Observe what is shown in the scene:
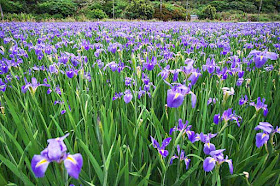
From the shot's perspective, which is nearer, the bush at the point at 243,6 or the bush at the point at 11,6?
the bush at the point at 11,6

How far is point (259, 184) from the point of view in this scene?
3.60 ft

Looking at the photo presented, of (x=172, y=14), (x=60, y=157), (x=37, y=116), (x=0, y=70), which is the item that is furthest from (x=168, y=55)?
(x=172, y=14)

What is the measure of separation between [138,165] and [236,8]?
157ft

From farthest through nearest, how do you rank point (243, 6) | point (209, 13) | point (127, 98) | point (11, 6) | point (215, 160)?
1. point (243, 6)
2. point (209, 13)
3. point (11, 6)
4. point (127, 98)
5. point (215, 160)

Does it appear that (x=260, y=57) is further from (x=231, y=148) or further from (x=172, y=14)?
(x=172, y=14)

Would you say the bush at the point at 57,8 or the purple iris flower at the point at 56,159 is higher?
the bush at the point at 57,8

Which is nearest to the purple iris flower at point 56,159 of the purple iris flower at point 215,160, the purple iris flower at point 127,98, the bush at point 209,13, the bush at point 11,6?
the purple iris flower at point 215,160

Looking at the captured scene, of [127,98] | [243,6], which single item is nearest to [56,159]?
[127,98]

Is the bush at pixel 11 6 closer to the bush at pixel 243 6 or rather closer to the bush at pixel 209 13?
the bush at pixel 209 13

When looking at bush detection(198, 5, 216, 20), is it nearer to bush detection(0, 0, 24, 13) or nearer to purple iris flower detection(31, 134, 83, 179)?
bush detection(0, 0, 24, 13)

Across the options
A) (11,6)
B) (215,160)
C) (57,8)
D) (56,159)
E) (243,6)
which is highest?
(243,6)

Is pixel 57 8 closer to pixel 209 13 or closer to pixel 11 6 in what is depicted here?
pixel 11 6

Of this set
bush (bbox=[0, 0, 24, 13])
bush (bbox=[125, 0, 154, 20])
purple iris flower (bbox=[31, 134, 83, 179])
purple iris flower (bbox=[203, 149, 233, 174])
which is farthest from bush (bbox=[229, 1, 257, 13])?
purple iris flower (bbox=[31, 134, 83, 179])

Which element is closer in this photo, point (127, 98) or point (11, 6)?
point (127, 98)
